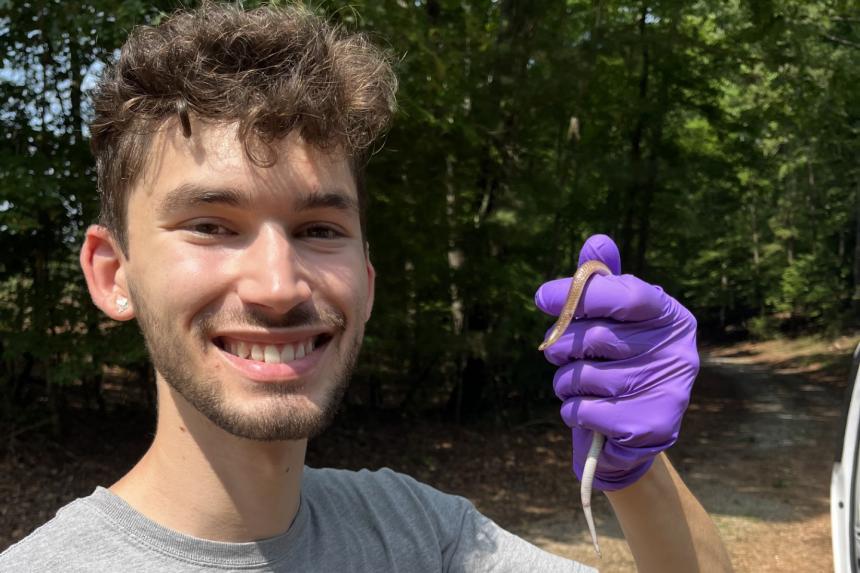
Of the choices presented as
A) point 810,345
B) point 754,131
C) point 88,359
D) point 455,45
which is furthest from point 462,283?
point 810,345

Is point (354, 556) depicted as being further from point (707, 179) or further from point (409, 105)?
point (707, 179)

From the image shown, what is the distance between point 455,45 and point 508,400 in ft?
23.5

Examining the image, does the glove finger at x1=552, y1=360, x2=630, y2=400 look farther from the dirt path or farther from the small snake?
the dirt path

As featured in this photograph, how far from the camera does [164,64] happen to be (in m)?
1.58

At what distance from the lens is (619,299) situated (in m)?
1.80

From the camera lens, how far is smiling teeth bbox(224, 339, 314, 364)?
1.48m

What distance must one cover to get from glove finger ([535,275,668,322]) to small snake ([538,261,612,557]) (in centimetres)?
2

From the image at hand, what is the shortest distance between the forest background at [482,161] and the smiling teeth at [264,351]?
2.40 metres

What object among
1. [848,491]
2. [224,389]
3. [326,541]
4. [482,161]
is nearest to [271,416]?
[224,389]

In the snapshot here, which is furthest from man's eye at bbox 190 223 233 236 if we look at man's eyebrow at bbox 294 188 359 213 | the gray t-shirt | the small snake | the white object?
the white object

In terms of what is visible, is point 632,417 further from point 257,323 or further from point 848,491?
point 848,491

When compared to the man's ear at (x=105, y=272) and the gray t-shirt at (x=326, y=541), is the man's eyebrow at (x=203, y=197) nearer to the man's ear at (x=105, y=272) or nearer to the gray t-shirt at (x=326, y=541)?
the man's ear at (x=105, y=272)

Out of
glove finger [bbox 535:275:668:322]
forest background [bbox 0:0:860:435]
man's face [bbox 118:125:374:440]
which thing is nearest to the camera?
man's face [bbox 118:125:374:440]

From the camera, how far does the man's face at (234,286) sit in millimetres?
1462
